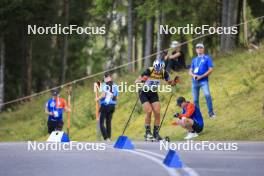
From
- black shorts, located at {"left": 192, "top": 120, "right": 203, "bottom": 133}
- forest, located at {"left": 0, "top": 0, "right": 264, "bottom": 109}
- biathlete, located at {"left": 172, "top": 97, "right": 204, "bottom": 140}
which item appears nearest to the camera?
biathlete, located at {"left": 172, "top": 97, "right": 204, "bottom": 140}

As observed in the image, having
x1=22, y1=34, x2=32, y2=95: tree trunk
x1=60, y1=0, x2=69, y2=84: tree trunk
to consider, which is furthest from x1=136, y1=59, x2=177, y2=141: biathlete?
x1=60, y1=0, x2=69, y2=84: tree trunk

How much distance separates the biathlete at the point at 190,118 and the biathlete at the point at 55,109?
438 centimetres

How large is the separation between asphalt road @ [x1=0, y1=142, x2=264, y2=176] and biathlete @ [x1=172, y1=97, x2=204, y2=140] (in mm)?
3372

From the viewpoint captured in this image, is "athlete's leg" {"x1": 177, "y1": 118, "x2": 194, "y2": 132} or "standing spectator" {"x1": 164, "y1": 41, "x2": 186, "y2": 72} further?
"standing spectator" {"x1": 164, "y1": 41, "x2": 186, "y2": 72}

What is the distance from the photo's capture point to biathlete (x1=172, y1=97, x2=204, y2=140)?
19312 millimetres

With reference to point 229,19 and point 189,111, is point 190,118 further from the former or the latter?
point 229,19

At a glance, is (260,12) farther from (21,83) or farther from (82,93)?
(21,83)

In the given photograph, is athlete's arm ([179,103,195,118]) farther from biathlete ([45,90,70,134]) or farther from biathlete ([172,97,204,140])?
biathlete ([45,90,70,134])

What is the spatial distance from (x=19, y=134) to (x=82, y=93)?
3.99 metres

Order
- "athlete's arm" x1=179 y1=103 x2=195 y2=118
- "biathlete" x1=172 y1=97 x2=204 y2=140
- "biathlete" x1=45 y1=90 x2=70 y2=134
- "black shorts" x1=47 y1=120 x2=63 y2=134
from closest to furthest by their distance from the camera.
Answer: "biathlete" x1=172 y1=97 x2=204 y2=140, "athlete's arm" x1=179 y1=103 x2=195 y2=118, "biathlete" x1=45 y1=90 x2=70 y2=134, "black shorts" x1=47 y1=120 x2=63 y2=134

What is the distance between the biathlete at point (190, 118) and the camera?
1931cm

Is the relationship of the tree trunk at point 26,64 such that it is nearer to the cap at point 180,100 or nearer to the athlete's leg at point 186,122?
the athlete's leg at point 186,122

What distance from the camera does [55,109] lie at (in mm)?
23516

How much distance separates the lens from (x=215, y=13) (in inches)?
1503
